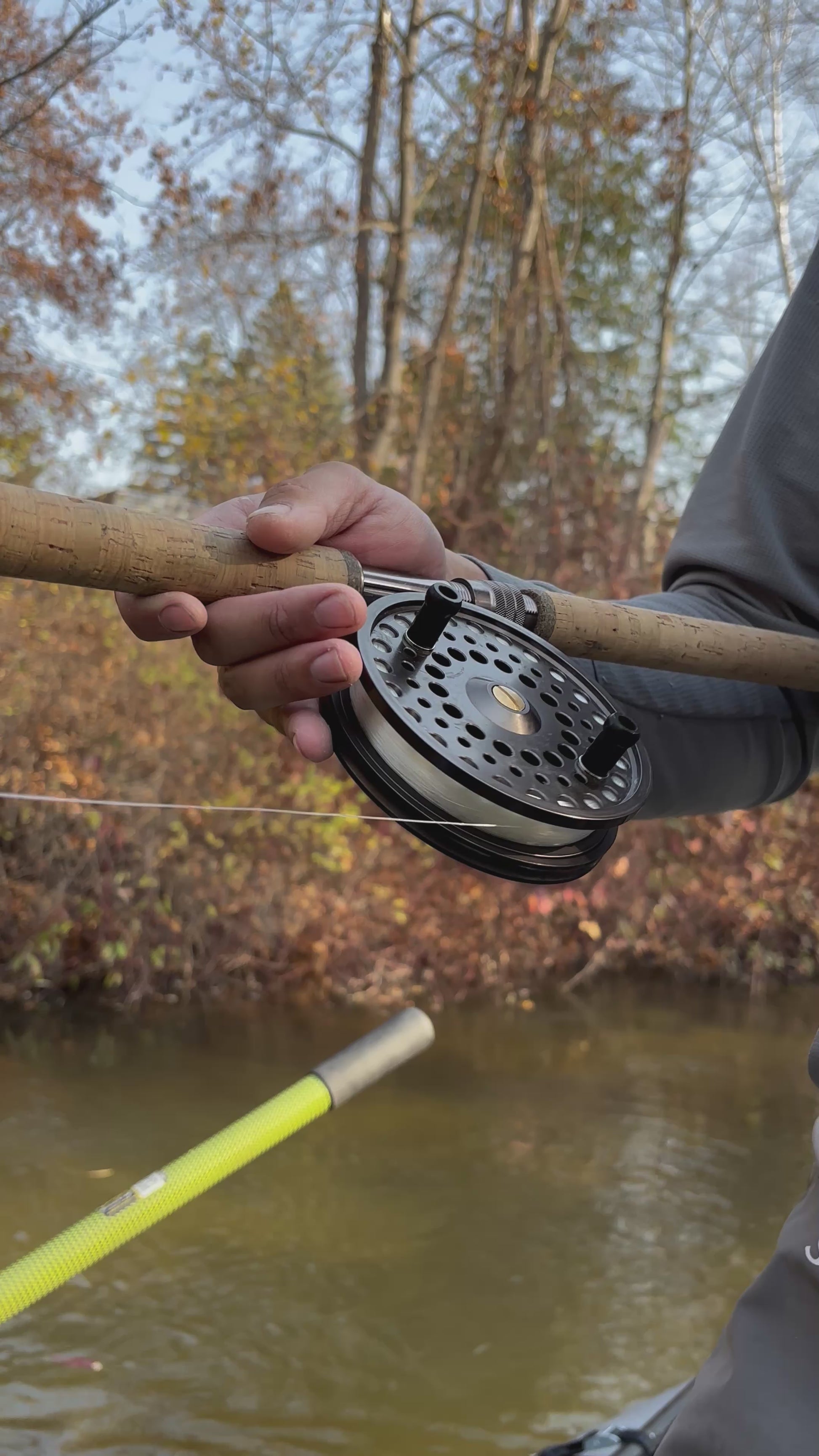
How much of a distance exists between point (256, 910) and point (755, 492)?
458cm

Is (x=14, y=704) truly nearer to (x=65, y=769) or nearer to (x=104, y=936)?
(x=65, y=769)

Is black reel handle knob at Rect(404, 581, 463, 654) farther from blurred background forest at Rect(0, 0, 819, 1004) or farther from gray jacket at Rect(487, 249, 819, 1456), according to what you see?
blurred background forest at Rect(0, 0, 819, 1004)

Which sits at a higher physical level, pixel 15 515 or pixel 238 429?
pixel 238 429

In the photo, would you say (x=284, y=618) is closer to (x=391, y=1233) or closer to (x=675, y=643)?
(x=675, y=643)

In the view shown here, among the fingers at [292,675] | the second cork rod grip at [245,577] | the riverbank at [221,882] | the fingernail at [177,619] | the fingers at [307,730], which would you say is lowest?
the riverbank at [221,882]

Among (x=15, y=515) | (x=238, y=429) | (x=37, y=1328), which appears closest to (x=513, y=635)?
(x=15, y=515)

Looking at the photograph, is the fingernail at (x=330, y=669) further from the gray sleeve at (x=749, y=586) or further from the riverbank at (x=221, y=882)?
the riverbank at (x=221, y=882)

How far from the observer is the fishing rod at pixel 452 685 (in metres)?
0.82

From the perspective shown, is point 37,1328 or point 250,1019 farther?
point 250,1019

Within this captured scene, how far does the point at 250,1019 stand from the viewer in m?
5.25

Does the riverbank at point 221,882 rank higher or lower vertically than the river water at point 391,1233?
higher

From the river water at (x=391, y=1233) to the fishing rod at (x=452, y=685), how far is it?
2047mm

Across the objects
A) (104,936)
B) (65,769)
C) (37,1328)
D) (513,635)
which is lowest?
(37,1328)

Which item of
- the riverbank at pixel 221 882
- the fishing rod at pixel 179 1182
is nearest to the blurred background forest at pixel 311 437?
the riverbank at pixel 221 882
